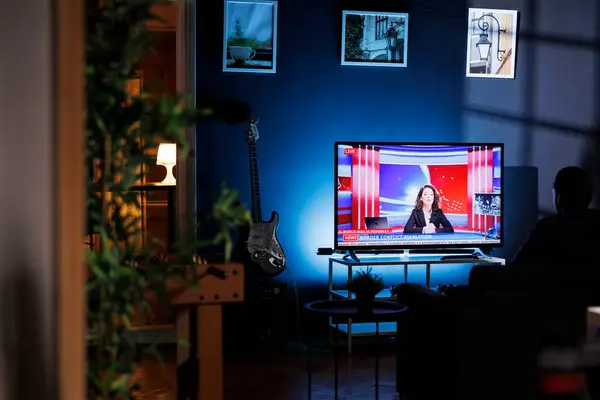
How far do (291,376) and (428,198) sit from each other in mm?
1814

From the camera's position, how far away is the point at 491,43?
6.65 meters

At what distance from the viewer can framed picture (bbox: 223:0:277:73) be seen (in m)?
6.10

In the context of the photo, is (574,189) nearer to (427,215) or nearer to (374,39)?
(427,215)

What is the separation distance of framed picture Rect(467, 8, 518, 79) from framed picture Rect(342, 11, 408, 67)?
1.81ft

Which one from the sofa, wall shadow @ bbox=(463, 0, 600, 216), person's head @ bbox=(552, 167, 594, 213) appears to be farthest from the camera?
wall shadow @ bbox=(463, 0, 600, 216)

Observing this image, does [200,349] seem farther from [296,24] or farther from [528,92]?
[528,92]

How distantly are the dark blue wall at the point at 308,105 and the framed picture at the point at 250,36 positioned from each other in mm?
62

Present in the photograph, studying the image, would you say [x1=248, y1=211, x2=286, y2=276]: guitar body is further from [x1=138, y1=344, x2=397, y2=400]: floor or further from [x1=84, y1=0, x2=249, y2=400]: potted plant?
[x1=84, y1=0, x2=249, y2=400]: potted plant

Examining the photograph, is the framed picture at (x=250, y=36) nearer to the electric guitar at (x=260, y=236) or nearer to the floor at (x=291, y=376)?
the electric guitar at (x=260, y=236)

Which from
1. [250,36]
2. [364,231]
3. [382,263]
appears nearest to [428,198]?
[364,231]

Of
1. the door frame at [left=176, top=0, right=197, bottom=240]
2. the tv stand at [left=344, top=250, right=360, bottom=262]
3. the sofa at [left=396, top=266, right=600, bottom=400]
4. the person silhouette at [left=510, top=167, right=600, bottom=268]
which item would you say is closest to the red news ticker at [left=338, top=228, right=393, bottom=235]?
the tv stand at [left=344, top=250, right=360, bottom=262]

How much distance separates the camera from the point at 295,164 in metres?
6.32

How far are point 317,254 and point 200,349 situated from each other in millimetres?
3390

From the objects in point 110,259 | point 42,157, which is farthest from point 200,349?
point 42,157
